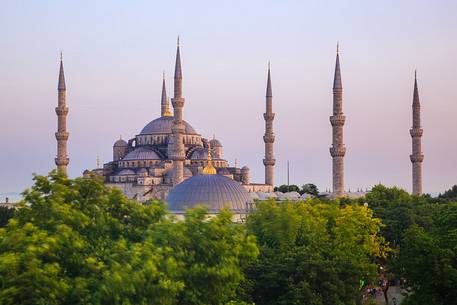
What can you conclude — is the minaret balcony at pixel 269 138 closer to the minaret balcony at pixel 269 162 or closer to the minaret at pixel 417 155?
the minaret balcony at pixel 269 162

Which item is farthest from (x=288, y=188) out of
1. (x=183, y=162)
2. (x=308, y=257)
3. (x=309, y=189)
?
(x=308, y=257)

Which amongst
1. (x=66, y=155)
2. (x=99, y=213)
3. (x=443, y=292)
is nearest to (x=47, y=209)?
(x=99, y=213)

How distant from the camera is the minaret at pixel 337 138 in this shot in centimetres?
5675

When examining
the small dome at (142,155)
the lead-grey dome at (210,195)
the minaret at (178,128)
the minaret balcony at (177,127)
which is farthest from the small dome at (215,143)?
the lead-grey dome at (210,195)

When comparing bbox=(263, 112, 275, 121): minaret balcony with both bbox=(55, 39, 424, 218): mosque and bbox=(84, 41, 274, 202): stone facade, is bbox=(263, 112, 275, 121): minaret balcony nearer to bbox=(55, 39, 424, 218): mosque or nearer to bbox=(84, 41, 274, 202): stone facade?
bbox=(55, 39, 424, 218): mosque

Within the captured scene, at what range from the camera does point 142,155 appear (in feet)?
248

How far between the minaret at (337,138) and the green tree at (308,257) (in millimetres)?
23034

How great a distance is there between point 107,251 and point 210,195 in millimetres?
28391

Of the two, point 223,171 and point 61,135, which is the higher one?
point 61,135

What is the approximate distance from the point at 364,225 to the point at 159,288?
65.0 feet

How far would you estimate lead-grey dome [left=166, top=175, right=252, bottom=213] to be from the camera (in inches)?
1710

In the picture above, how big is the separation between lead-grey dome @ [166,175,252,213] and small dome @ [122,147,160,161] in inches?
1154

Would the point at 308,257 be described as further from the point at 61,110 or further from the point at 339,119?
the point at 61,110

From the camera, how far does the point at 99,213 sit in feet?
55.0
